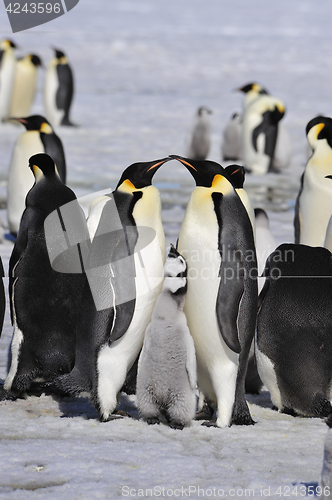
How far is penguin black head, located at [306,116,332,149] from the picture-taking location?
5.52 metres

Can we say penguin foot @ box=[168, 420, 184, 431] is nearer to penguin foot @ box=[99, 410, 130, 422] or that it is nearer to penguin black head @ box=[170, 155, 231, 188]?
penguin foot @ box=[99, 410, 130, 422]

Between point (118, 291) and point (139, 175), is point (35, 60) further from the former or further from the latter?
point (118, 291)

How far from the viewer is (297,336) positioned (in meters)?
3.37

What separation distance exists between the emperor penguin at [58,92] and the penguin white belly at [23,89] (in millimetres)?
360

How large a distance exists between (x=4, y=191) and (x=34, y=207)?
5.87m

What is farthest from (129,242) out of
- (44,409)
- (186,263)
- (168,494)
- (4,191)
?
(4,191)

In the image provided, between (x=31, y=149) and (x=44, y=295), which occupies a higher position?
(x=44, y=295)

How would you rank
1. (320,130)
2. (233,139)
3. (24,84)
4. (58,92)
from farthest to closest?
(24,84) → (58,92) → (233,139) → (320,130)

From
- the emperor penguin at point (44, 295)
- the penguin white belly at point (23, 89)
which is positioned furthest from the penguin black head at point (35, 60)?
the emperor penguin at point (44, 295)

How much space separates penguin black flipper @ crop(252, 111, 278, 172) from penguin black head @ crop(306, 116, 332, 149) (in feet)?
19.2

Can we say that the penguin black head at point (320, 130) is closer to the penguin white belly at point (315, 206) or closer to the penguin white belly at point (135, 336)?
the penguin white belly at point (315, 206)

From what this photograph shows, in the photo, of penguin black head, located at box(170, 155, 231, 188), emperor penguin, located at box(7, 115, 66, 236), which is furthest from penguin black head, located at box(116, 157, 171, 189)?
emperor penguin, located at box(7, 115, 66, 236)

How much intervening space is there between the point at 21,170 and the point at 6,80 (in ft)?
29.3

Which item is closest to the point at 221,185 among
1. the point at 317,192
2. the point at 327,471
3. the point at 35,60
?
the point at 327,471
